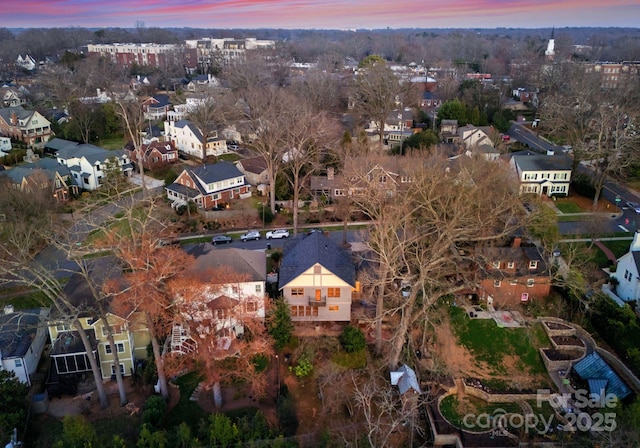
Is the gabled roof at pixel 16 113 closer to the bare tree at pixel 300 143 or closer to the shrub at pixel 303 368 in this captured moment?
the bare tree at pixel 300 143

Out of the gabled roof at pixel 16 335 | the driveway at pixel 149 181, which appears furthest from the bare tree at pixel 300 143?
the gabled roof at pixel 16 335

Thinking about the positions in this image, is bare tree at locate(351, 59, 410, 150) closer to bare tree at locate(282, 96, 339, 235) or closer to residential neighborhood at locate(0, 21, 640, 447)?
residential neighborhood at locate(0, 21, 640, 447)

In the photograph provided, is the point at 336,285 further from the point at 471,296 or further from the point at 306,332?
the point at 471,296

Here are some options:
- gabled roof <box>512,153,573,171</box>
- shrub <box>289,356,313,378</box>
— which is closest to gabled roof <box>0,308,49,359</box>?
shrub <box>289,356,313,378</box>

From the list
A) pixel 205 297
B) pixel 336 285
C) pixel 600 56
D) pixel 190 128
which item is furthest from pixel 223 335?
pixel 600 56

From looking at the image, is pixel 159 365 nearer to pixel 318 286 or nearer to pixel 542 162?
pixel 318 286

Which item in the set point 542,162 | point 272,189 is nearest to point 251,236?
point 272,189
